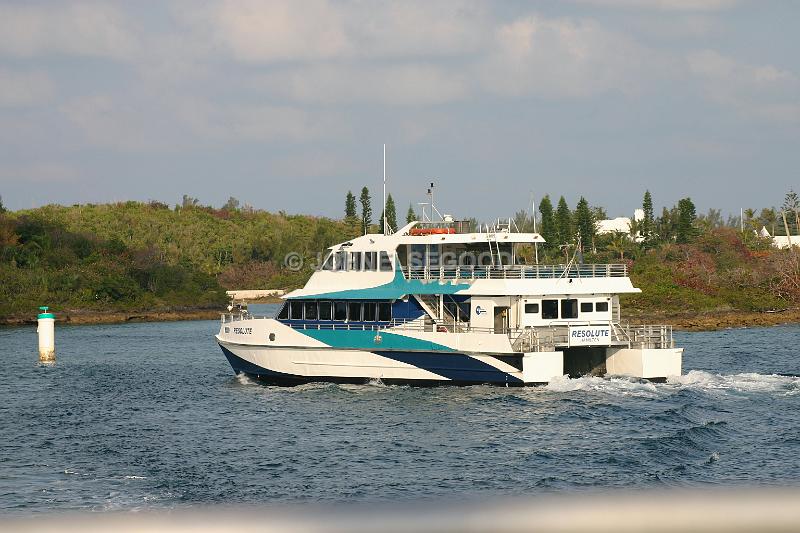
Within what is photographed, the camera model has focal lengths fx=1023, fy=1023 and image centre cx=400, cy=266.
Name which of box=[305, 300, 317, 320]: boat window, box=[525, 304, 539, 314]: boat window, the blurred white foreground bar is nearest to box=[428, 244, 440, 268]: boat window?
box=[525, 304, 539, 314]: boat window

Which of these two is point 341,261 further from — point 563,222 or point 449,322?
point 563,222

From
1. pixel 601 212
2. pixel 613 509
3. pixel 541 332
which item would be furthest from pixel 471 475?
pixel 601 212

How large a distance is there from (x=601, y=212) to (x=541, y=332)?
78856 mm

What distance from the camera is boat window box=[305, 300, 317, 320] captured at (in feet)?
98.7

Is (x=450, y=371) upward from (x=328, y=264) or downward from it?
downward

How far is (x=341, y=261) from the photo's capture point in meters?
30.4

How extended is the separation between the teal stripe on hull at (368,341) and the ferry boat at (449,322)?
3 cm

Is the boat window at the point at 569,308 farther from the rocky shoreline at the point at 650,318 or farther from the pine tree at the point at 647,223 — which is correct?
the pine tree at the point at 647,223

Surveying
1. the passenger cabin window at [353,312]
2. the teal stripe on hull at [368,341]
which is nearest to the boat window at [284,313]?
the teal stripe on hull at [368,341]

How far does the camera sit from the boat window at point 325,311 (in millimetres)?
29906

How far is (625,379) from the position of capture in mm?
27828

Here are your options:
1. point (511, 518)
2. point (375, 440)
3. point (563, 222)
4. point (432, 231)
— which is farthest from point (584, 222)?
point (511, 518)

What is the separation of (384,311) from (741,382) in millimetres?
9979

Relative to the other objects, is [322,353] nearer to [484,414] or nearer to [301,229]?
[484,414]
